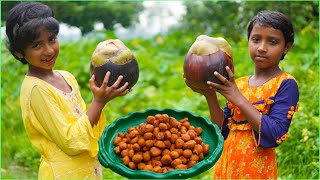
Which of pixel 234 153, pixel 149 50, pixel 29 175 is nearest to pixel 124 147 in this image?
pixel 234 153

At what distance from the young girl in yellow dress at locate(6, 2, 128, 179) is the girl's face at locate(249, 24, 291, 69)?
29.5 inches

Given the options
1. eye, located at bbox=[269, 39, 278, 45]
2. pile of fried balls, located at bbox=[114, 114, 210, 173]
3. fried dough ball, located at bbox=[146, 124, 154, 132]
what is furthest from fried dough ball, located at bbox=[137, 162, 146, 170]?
eye, located at bbox=[269, 39, 278, 45]

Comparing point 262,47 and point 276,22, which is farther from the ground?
point 276,22

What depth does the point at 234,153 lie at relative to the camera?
270 cm

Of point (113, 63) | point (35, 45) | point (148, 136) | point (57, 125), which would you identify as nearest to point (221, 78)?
point (148, 136)

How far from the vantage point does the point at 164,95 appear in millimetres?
6812

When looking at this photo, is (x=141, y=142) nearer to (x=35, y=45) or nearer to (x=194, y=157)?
(x=194, y=157)

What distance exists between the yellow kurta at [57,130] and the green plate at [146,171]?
0.12 m

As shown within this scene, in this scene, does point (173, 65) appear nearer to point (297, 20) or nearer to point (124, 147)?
point (297, 20)

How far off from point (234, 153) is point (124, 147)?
639mm

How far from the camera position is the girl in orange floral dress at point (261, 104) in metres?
2.53

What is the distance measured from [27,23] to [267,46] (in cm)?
131

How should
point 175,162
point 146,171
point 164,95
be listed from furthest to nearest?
point 164,95
point 175,162
point 146,171

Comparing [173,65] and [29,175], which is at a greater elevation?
[173,65]
